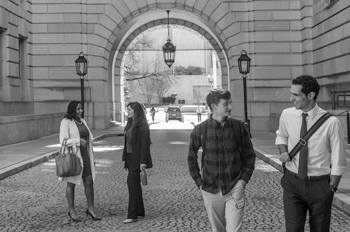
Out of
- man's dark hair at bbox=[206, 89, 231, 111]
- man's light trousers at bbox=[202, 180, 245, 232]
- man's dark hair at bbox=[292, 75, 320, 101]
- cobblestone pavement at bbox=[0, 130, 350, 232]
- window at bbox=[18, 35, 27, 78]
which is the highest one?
window at bbox=[18, 35, 27, 78]

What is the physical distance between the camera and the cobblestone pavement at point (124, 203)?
6223 millimetres

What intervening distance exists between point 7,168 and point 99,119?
14.5 metres

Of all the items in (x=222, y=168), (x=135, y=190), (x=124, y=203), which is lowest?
(x=124, y=203)

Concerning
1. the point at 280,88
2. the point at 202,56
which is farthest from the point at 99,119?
the point at 202,56

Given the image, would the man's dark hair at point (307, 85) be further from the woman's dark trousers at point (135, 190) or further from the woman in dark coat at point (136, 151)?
the woman's dark trousers at point (135, 190)

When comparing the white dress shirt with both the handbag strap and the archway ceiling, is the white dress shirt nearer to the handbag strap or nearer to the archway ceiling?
the handbag strap

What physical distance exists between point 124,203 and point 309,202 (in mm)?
4317

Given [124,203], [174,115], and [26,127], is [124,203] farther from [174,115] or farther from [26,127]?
[174,115]

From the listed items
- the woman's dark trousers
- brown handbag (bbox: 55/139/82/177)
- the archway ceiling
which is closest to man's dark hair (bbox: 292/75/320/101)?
the woman's dark trousers

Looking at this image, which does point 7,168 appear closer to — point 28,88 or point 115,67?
point 28,88

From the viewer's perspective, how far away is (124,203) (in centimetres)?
772

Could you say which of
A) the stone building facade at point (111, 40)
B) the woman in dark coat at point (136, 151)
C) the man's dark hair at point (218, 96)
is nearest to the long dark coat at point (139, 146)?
the woman in dark coat at point (136, 151)

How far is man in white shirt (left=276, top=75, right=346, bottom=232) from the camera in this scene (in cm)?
387

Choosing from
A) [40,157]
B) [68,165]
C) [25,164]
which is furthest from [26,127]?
[68,165]
